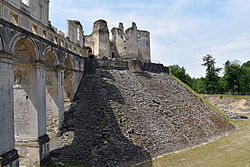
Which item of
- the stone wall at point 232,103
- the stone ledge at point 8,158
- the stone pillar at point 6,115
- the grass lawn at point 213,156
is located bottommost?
the grass lawn at point 213,156

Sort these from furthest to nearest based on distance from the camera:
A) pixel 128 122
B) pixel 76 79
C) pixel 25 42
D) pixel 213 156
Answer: pixel 76 79, pixel 128 122, pixel 213 156, pixel 25 42

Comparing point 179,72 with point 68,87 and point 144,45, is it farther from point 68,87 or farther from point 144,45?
point 68,87

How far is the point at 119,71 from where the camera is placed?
2169cm

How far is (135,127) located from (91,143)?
144 inches

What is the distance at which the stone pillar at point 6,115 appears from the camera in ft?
26.8

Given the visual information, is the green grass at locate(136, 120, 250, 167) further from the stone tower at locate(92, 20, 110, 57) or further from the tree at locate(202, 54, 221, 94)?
the tree at locate(202, 54, 221, 94)

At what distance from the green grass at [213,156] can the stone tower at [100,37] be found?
→ 15.2 metres

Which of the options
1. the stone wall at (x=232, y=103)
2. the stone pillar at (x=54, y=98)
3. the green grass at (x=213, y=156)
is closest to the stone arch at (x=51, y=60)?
the stone pillar at (x=54, y=98)

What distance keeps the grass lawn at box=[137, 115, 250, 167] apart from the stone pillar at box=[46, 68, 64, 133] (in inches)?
282

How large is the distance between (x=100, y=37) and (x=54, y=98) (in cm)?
1190

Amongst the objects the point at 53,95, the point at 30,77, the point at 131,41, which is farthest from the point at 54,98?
the point at 131,41

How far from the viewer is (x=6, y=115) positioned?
27.8 feet

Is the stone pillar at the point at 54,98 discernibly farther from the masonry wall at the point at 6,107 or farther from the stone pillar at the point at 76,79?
the masonry wall at the point at 6,107

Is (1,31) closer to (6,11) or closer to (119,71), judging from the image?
(6,11)
